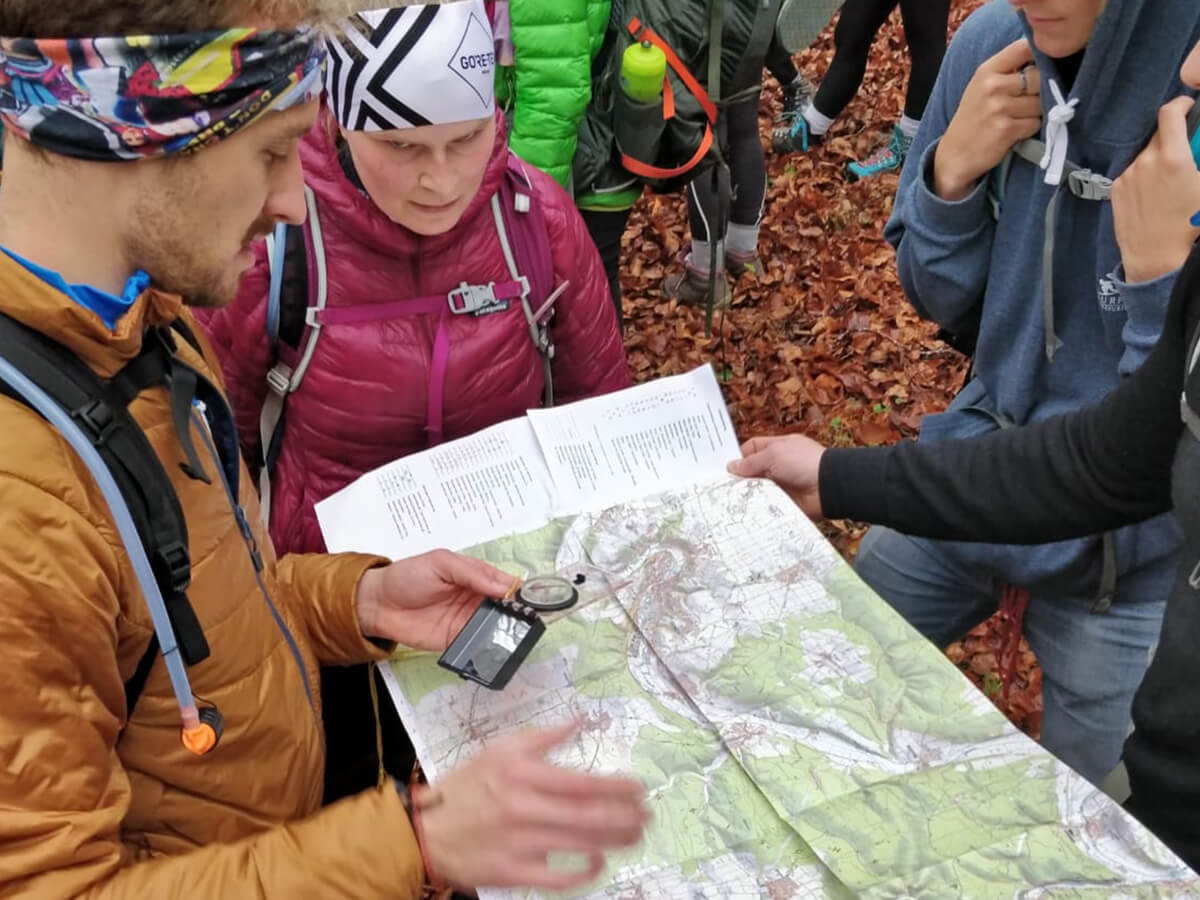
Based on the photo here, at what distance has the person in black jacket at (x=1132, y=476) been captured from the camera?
1500mm

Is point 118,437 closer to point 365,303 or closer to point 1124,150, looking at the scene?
point 365,303

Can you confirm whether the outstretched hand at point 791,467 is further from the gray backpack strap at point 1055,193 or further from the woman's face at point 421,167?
the woman's face at point 421,167

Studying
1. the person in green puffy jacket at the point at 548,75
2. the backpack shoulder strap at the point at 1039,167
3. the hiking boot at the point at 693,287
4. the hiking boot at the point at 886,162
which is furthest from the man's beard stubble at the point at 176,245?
the hiking boot at the point at 886,162

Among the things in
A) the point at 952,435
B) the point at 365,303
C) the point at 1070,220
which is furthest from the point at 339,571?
the point at 1070,220

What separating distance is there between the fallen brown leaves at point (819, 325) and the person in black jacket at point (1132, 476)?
186 cm

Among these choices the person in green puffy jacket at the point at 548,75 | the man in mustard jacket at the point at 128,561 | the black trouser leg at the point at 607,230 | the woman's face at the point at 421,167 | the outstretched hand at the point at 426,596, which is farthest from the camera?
the black trouser leg at the point at 607,230

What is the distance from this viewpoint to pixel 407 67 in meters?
1.93

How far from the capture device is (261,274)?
2.13 m

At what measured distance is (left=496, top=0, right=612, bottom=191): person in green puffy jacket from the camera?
309cm

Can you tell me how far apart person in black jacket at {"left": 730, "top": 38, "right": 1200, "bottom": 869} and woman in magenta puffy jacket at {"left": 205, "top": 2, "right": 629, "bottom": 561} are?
0.65 metres

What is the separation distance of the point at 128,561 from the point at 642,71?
2.75 m

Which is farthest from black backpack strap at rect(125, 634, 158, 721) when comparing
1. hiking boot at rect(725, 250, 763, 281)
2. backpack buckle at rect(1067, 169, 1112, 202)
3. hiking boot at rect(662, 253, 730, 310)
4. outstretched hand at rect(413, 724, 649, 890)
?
hiking boot at rect(725, 250, 763, 281)

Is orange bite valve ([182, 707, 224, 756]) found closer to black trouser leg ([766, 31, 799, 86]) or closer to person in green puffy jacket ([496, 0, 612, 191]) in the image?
person in green puffy jacket ([496, 0, 612, 191])

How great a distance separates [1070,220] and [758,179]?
3.36 meters
